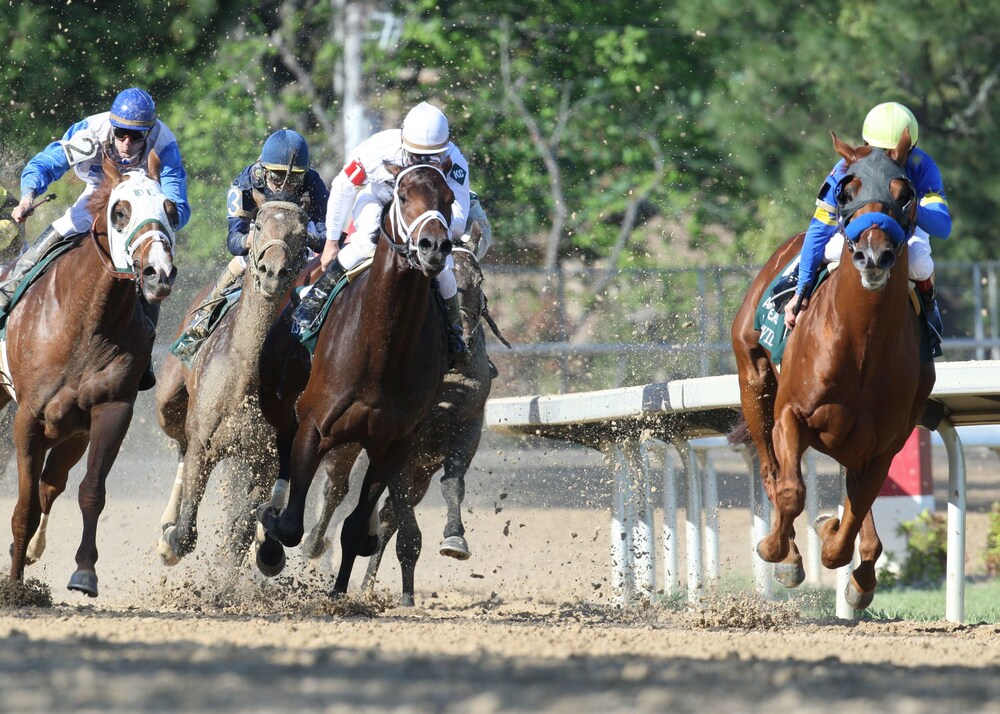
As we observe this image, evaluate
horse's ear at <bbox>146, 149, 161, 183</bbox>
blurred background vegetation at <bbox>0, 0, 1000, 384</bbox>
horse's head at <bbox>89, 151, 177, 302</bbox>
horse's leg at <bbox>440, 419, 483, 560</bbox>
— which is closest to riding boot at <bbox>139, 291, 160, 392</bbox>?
horse's head at <bbox>89, 151, 177, 302</bbox>

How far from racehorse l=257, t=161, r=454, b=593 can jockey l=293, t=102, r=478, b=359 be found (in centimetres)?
9

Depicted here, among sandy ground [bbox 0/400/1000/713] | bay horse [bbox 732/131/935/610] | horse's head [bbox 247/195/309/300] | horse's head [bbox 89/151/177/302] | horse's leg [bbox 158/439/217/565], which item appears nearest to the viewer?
sandy ground [bbox 0/400/1000/713]

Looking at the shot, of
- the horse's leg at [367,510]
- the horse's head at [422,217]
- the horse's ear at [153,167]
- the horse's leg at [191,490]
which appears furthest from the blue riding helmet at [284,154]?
the horse's leg at [367,510]

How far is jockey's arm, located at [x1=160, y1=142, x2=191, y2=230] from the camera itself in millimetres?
7680

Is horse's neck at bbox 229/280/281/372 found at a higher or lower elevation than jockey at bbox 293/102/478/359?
lower

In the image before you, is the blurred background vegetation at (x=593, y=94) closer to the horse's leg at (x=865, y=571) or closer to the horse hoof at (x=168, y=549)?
the horse hoof at (x=168, y=549)

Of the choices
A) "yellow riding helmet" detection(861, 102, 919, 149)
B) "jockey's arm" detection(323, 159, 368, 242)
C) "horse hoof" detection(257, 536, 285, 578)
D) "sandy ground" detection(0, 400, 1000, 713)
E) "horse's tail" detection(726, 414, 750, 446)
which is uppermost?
"yellow riding helmet" detection(861, 102, 919, 149)

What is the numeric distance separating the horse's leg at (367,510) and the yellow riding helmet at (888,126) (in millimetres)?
2551

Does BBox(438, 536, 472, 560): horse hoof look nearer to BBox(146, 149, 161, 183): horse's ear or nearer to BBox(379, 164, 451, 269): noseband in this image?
BBox(379, 164, 451, 269): noseband

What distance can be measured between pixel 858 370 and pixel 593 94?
47.1 feet

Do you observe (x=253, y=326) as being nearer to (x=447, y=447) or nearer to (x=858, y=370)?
(x=447, y=447)

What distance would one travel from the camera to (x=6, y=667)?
4.44 m

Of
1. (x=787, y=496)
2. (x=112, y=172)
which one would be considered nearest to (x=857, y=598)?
(x=787, y=496)

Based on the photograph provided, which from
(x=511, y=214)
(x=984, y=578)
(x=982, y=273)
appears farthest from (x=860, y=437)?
(x=511, y=214)
